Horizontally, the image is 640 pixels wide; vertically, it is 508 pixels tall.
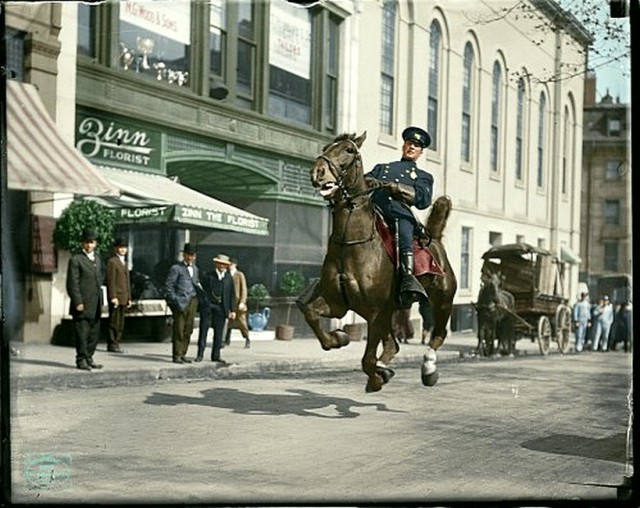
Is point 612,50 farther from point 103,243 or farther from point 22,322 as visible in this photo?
point 22,322

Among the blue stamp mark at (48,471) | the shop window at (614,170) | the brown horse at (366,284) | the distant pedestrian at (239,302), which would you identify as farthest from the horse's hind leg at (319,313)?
the shop window at (614,170)

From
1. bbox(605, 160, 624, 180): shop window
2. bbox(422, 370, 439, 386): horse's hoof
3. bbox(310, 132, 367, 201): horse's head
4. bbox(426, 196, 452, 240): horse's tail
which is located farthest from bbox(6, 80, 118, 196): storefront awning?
bbox(605, 160, 624, 180): shop window

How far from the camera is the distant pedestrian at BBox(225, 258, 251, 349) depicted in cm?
426

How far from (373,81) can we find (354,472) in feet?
5.63

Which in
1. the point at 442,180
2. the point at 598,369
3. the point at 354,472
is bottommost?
the point at 354,472

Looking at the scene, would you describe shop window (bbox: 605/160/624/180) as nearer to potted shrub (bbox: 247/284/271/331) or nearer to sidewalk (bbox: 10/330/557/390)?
sidewalk (bbox: 10/330/557/390)

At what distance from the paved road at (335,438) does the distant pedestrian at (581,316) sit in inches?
4.1

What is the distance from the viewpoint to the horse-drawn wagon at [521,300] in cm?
439

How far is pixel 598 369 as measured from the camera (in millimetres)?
4355

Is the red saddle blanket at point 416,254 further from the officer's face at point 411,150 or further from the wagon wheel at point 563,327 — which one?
the wagon wheel at point 563,327

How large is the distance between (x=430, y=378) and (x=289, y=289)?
28.6 inches

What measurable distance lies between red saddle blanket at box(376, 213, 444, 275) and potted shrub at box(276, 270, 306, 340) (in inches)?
15.4

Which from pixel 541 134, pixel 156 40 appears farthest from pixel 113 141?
pixel 541 134

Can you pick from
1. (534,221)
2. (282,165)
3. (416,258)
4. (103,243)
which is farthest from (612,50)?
(103,243)
